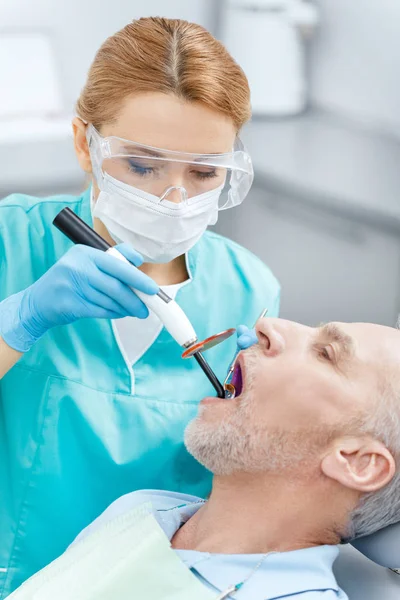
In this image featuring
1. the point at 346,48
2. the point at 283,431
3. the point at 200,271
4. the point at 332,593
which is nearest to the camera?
the point at 332,593

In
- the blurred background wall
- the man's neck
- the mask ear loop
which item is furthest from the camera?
the blurred background wall

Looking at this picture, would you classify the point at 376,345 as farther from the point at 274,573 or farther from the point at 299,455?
the point at 274,573

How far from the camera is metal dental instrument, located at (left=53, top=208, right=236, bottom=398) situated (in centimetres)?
154

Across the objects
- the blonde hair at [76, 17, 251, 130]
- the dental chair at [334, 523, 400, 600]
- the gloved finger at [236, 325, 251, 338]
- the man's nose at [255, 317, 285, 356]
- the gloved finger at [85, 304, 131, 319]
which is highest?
the blonde hair at [76, 17, 251, 130]

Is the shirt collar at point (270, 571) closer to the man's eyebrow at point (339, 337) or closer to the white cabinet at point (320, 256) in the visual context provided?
the man's eyebrow at point (339, 337)

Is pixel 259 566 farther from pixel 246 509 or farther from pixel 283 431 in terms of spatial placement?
pixel 283 431

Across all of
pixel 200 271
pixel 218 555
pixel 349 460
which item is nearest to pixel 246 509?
pixel 218 555

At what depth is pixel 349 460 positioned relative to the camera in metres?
1.50

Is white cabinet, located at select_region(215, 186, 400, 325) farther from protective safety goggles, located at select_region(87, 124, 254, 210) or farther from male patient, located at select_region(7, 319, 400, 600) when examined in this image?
male patient, located at select_region(7, 319, 400, 600)

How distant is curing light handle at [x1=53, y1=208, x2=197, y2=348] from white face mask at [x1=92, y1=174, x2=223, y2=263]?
3.5 inches

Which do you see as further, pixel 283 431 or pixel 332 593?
pixel 283 431

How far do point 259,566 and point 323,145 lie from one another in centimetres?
156

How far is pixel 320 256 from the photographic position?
9.00 ft

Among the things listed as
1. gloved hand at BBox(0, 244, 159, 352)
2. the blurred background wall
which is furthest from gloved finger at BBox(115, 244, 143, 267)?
the blurred background wall
